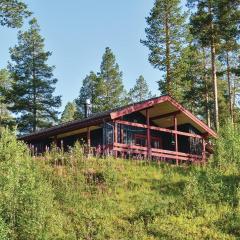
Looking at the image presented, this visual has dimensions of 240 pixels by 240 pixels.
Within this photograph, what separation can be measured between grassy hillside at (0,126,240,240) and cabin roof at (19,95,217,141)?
4.26m

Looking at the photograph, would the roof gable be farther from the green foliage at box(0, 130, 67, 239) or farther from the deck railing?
the green foliage at box(0, 130, 67, 239)

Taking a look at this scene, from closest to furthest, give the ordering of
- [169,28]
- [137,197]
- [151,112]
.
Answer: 1. [137,197]
2. [151,112]
3. [169,28]

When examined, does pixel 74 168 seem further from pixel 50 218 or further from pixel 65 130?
pixel 65 130

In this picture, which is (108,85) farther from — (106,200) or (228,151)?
(106,200)

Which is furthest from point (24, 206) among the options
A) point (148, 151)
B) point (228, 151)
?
point (148, 151)

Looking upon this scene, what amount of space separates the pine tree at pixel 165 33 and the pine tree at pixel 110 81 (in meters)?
11.9

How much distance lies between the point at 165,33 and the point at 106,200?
25.8 meters

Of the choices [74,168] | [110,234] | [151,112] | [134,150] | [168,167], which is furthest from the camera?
[151,112]

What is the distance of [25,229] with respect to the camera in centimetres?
1527

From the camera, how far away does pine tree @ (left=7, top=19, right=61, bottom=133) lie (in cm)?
4662

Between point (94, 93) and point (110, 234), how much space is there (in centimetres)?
3982

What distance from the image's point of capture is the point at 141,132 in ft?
105

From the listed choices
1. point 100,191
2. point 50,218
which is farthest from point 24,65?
point 50,218

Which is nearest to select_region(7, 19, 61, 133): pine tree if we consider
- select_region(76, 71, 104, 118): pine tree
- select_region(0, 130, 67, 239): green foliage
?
select_region(76, 71, 104, 118): pine tree
